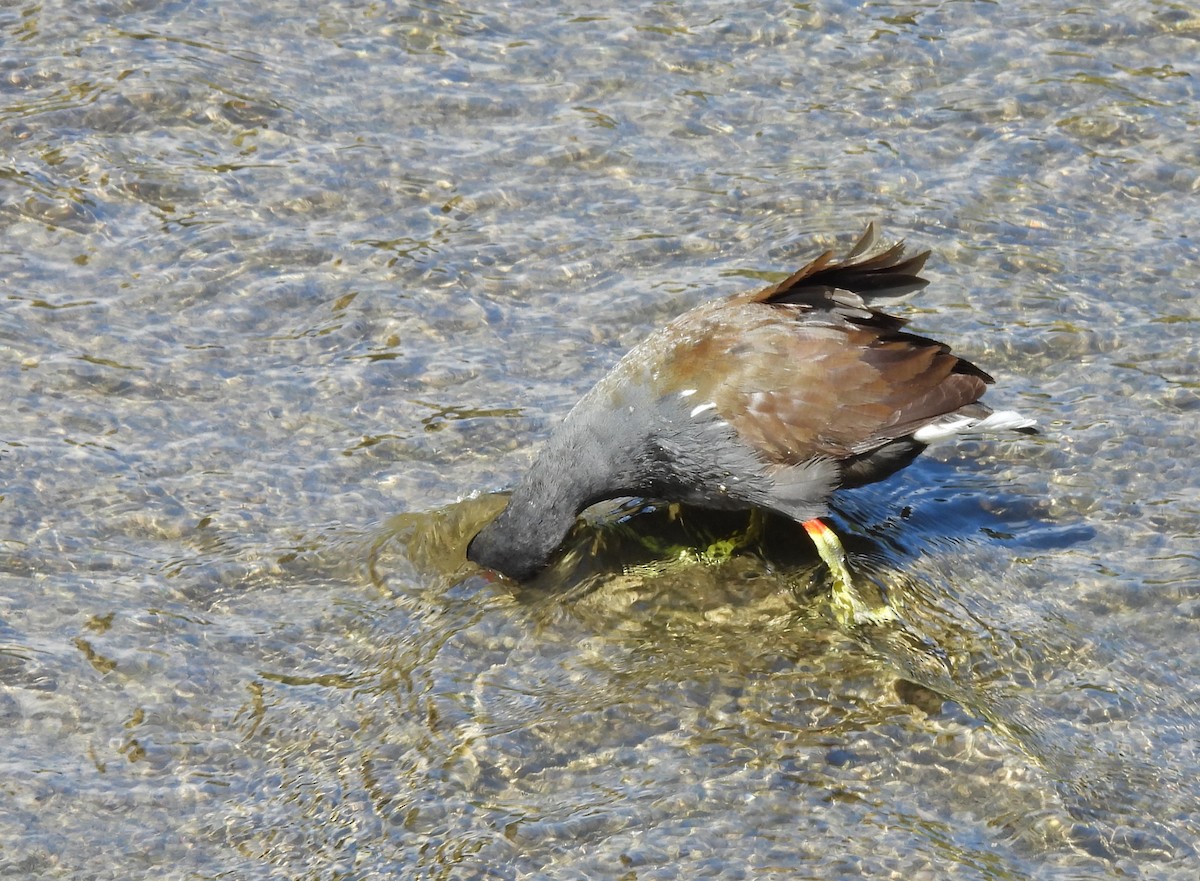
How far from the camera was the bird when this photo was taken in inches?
205

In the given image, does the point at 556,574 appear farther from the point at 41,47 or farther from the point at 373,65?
the point at 41,47

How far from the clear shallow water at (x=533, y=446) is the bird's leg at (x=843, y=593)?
0.32ft

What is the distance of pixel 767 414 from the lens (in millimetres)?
5211

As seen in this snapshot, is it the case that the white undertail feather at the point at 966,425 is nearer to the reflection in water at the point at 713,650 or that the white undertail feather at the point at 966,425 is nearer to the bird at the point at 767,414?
the bird at the point at 767,414

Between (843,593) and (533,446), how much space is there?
1557 mm

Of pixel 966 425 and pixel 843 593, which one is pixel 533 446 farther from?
pixel 966 425

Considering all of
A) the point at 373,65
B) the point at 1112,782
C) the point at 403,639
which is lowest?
the point at 403,639

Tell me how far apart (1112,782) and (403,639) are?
8.23 ft

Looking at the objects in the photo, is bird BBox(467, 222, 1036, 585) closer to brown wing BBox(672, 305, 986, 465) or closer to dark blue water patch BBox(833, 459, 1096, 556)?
brown wing BBox(672, 305, 986, 465)

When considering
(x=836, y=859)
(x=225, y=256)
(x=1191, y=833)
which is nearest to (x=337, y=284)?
(x=225, y=256)

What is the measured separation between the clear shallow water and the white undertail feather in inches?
21.5

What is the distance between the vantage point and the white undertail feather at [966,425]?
5246 millimetres

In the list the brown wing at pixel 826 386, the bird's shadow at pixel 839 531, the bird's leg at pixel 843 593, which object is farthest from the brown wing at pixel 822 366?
the bird's shadow at pixel 839 531

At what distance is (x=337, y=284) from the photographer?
6871mm
